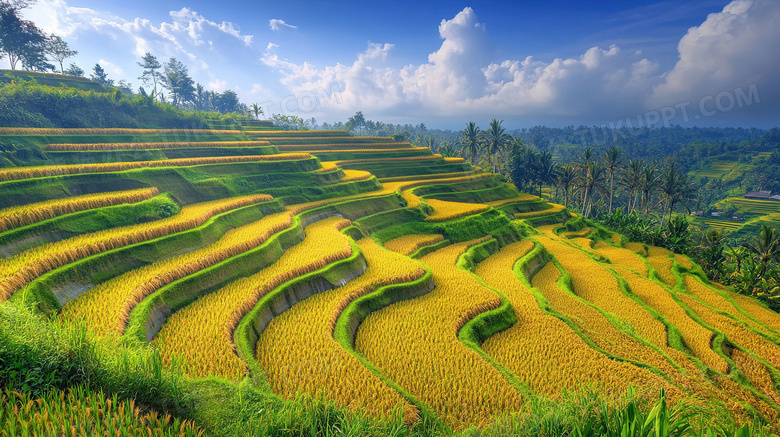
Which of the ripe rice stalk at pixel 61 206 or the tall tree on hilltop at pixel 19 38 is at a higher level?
the tall tree on hilltop at pixel 19 38

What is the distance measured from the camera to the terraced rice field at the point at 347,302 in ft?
25.8

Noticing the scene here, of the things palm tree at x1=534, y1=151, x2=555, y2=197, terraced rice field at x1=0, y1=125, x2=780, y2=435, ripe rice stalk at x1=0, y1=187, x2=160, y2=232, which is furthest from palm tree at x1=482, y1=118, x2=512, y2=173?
ripe rice stalk at x1=0, y1=187, x2=160, y2=232

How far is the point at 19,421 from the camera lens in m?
3.88

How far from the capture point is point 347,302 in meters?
11.8

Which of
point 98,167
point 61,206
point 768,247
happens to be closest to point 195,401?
point 61,206

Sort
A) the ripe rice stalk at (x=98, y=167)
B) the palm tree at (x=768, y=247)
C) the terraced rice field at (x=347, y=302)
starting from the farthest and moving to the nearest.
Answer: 1. the palm tree at (x=768, y=247)
2. the ripe rice stalk at (x=98, y=167)
3. the terraced rice field at (x=347, y=302)

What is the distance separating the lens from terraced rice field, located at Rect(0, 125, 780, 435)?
7.87 metres

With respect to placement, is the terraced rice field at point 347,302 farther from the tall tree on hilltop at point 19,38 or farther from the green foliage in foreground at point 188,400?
the tall tree on hilltop at point 19,38

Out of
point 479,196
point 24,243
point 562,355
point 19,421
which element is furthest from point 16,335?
point 479,196

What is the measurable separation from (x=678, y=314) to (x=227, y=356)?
63.9ft

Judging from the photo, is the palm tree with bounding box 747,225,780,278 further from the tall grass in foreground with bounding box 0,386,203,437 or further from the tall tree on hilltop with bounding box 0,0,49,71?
the tall tree on hilltop with bounding box 0,0,49,71

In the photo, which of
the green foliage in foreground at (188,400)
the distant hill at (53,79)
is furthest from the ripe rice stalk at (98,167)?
the distant hill at (53,79)

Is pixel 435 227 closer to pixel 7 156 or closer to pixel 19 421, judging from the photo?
pixel 19 421

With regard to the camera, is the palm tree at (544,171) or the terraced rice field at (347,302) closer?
the terraced rice field at (347,302)
